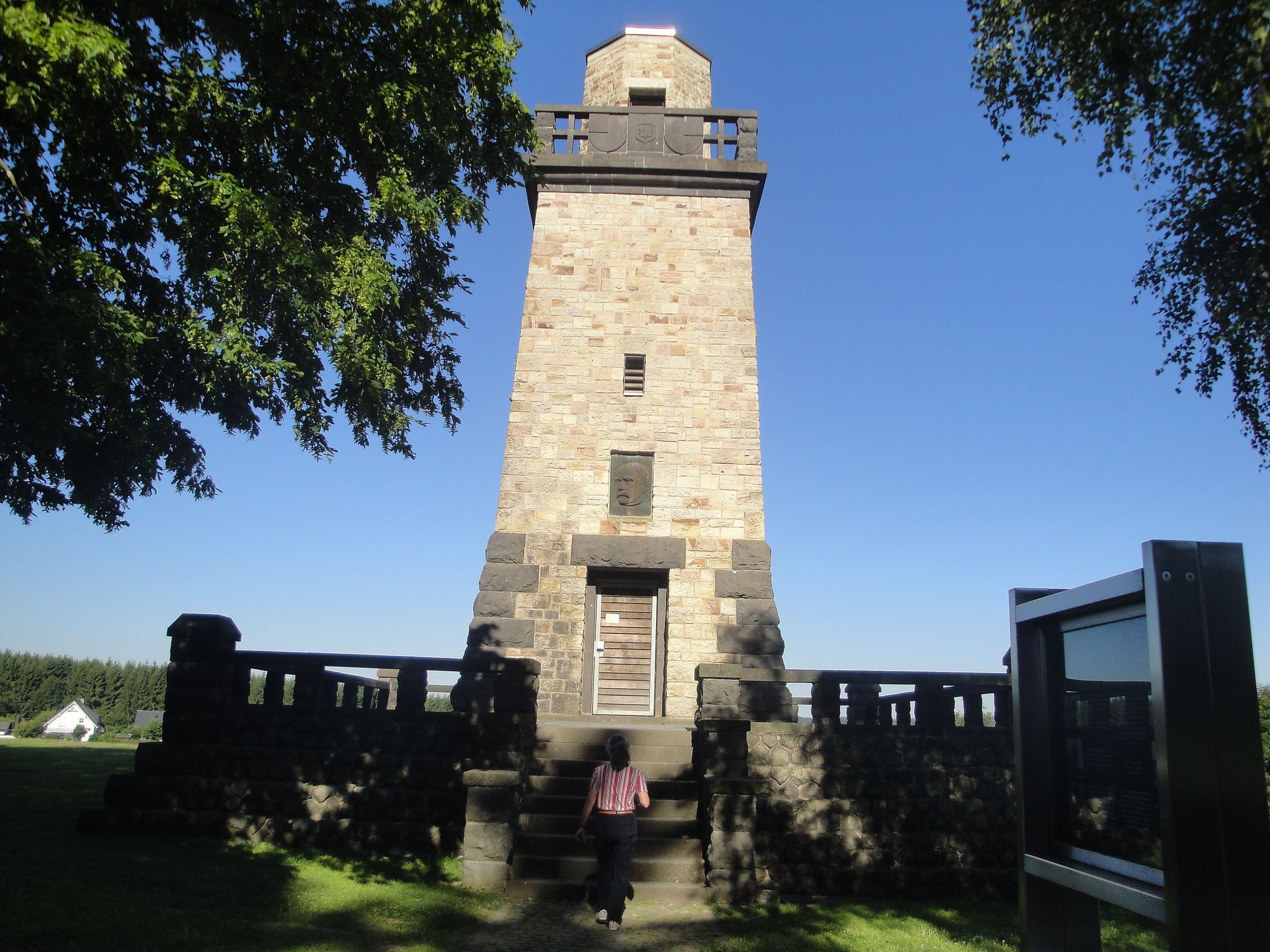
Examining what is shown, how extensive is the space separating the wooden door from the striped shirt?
5.43 metres

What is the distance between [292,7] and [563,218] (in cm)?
783

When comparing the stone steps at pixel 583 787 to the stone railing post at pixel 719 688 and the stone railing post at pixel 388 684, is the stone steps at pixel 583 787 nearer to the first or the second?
the stone railing post at pixel 719 688

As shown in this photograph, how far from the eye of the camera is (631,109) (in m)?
15.2

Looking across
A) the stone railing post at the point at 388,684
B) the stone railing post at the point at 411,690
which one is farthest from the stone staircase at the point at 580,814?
the stone railing post at the point at 388,684

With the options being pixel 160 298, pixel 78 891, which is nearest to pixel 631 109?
pixel 160 298

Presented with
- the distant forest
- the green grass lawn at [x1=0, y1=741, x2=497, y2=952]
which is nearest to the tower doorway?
the green grass lawn at [x1=0, y1=741, x2=497, y2=952]

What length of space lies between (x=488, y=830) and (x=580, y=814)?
134 cm

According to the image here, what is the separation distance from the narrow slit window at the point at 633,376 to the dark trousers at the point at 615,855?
25.5ft

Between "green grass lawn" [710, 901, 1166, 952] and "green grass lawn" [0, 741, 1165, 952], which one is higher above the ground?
"green grass lawn" [0, 741, 1165, 952]

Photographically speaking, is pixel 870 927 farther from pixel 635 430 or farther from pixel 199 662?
pixel 635 430

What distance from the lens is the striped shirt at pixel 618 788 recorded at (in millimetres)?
7254

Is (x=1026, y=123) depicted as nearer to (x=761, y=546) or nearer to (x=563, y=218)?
(x=761, y=546)

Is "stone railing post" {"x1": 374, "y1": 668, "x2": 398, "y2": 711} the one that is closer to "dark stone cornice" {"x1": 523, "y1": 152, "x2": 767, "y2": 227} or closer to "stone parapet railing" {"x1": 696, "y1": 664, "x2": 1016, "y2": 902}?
"stone parapet railing" {"x1": 696, "y1": 664, "x2": 1016, "y2": 902}

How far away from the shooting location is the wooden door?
12953 mm
